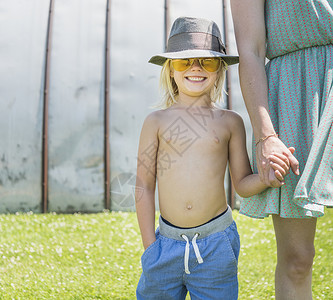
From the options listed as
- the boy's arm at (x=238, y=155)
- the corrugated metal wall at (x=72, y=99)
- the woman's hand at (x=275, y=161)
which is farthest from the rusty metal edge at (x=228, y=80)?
the woman's hand at (x=275, y=161)

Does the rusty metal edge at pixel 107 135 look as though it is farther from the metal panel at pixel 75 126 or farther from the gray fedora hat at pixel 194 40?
the gray fedora hat at pixel 194 40

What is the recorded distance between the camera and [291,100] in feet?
6.18

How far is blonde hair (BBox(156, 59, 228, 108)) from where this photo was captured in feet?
6.94

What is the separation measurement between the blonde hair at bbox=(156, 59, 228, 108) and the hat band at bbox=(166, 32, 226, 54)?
109 millimetres

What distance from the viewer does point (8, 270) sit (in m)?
3.49

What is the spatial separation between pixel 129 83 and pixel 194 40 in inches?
154

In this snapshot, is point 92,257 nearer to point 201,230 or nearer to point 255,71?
point 201,230

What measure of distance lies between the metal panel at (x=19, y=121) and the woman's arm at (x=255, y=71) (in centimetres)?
424

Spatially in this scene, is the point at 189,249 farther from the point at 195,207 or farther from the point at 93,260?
the point at 93,260

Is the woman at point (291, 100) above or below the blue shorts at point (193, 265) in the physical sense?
above

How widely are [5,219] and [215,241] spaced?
393 cm

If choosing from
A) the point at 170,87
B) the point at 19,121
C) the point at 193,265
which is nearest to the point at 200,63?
the point at 170,87

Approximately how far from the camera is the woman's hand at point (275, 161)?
164 centimetres

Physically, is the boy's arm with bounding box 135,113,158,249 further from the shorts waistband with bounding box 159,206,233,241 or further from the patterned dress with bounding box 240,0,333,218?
the patterned dress with bounding box 240,0,333,218
